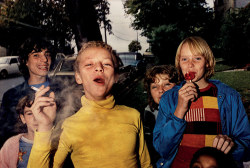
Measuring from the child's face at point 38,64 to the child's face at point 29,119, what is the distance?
210mm

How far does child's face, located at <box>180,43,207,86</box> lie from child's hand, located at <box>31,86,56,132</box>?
102cm

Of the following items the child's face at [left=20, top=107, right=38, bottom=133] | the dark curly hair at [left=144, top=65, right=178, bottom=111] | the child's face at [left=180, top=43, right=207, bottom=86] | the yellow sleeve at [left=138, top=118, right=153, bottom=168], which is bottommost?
the yellow sleeve at [left=138, top=118, right=153, bottom=168]

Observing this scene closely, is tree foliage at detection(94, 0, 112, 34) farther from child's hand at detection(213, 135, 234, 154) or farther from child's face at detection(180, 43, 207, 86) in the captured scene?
child's hand at detection(213, 135, 234, 154)

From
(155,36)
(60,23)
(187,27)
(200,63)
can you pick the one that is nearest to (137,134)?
(200,63)

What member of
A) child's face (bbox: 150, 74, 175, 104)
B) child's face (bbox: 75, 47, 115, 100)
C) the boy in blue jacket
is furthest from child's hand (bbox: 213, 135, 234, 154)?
child's face (bbox: 150, 74, 175, 104)

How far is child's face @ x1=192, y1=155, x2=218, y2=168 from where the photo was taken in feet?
3.74

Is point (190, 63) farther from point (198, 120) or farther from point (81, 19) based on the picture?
point (81, 19)

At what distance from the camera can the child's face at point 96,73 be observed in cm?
106

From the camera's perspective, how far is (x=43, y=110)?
85cm

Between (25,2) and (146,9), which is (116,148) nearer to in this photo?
(25,2)

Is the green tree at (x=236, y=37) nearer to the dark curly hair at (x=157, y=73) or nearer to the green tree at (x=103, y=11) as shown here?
the dark curly hair at (x=157, y=73)

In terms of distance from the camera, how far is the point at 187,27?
2280cm

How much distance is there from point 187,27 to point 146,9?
610 centimetres

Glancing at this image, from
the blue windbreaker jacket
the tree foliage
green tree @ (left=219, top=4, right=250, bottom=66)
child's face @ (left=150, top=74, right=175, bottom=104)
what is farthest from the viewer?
green tree @ (left=219, top=4, right=250, bottom=66)
